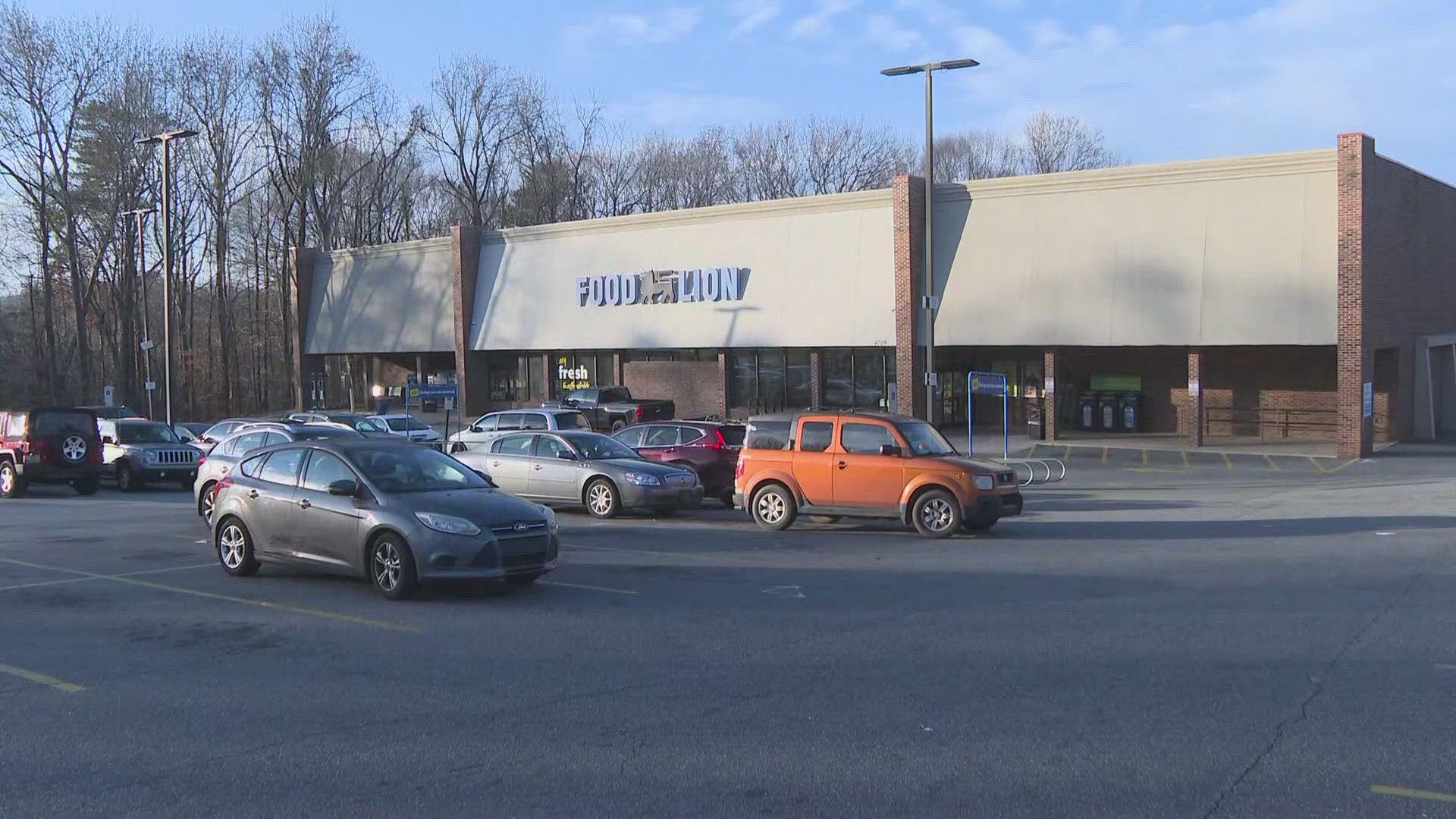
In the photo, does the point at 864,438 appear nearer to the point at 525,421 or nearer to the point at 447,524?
the point at 447,524

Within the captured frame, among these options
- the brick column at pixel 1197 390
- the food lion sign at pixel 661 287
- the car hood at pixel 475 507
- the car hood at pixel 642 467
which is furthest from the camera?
the food lion sign at pixel 661 287

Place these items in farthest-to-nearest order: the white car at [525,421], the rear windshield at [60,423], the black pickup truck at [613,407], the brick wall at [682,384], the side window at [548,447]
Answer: the brick wall at [682,384]
the black pickup truck at [613,407]
the white car at [525,421]
the rear windshield at [60,423]
the side window at [548,447]

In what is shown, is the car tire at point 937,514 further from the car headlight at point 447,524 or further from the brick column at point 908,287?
the brick column at point 908,287

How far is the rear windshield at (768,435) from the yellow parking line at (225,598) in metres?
8.49

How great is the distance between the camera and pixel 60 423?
24.3 metres

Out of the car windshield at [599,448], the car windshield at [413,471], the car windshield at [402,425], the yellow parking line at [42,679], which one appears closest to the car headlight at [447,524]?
the car windshield at [413,471]

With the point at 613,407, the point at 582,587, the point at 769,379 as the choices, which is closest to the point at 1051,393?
the point at 769,379

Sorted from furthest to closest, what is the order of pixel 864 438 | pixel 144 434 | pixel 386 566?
1. pixel 144 434
2. pixel 864 438
3. pixel 386 566

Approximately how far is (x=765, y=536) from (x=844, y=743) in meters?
10.4

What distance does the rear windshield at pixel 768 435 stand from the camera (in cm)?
1791

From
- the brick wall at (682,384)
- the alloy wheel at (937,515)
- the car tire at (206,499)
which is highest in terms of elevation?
the brick wall at (682,384)

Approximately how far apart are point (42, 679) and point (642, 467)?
1149 cm

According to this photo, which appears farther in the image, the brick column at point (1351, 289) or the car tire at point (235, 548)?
the brick column at point (1351, 289)

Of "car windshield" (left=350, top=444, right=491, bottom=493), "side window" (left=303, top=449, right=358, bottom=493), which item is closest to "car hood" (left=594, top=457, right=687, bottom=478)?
"car windshield" (left=350, top=444, right=491, bottom=493)
